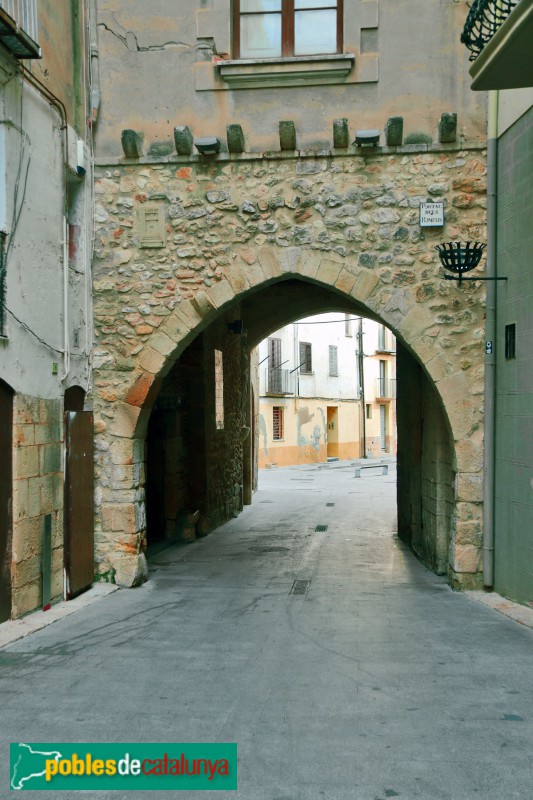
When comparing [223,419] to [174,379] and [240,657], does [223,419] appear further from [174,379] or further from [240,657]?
[240,657]

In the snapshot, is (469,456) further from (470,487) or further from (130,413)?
(130,413)

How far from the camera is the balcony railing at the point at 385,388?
1442 inches

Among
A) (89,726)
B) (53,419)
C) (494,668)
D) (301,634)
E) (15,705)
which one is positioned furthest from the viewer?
(53,419)

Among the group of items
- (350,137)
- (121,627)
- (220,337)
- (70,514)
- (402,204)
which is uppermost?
(350,137)

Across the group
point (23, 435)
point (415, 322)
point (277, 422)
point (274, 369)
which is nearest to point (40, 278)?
point (23, 435)

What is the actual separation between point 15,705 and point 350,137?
5.32 m

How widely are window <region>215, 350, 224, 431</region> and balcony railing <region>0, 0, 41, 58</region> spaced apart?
19.2 ft

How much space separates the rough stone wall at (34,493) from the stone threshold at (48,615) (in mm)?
82

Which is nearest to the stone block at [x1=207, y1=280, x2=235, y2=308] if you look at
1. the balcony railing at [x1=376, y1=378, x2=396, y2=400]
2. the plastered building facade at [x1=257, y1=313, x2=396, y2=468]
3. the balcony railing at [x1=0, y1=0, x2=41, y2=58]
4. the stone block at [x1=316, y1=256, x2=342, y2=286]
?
the stone block at [x1=316, y1=256, x2=342, y2=286]

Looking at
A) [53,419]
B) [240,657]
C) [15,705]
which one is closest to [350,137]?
[53,419]

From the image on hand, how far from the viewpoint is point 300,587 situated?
7.11 m

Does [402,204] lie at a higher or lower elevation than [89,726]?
higher

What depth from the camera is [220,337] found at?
11484 mm

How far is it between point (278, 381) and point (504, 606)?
2201 cm
